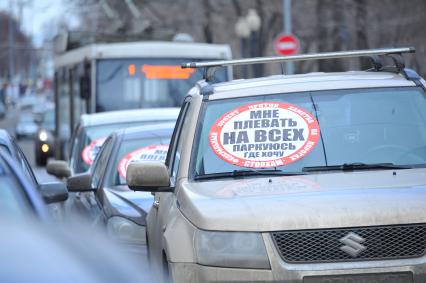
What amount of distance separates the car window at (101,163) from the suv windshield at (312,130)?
12.0ft

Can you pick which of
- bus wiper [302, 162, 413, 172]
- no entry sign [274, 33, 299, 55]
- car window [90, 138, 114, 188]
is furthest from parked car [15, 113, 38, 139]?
bus wiper [302, 162, 413, 172]

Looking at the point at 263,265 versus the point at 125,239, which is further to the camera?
the point at 125,239

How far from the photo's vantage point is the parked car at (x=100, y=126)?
44.8 feet

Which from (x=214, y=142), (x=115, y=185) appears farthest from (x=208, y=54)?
(x=214, y=142)

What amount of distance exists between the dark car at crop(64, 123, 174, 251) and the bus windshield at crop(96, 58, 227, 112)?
8.07 m

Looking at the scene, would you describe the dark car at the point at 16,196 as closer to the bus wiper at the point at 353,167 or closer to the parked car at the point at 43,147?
the bus wiper at the point at 353,167

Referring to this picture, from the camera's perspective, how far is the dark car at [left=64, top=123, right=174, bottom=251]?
9.41m

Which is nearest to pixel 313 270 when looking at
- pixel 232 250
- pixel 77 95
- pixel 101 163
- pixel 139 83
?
pixel 232 250

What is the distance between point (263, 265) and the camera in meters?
6.10

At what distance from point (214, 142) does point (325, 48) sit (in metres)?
33.7

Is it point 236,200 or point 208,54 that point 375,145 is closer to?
point 236,200

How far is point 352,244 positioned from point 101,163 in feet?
18.5

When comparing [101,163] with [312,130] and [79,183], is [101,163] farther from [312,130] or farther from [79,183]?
[312,130]

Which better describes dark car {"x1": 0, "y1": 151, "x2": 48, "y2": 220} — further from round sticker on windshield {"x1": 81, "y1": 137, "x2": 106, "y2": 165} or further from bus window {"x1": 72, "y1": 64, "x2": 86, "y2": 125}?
bus window {"x1": 72, "y1": 64, "x2": 86, "y2": 125}
